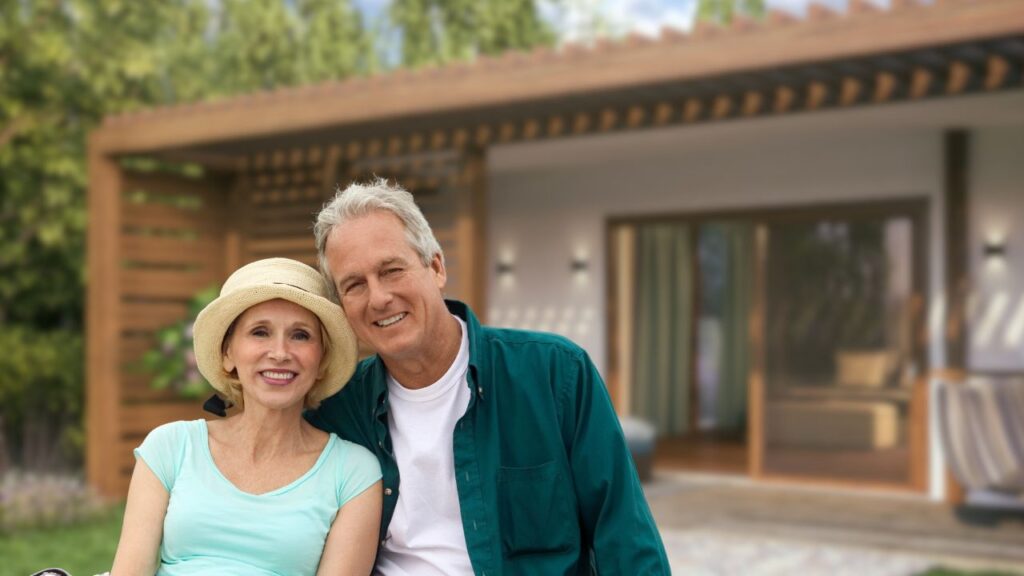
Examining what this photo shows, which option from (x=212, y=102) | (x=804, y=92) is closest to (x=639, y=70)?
(x=804, y=92)

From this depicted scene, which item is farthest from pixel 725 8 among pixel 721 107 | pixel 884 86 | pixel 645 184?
pixel 884 86

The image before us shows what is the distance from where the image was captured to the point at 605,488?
2371mm

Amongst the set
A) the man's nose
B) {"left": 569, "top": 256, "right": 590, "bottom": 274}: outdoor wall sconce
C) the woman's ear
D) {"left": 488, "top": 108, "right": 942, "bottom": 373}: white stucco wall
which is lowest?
the woman's ear

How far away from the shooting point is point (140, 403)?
854 centimetres

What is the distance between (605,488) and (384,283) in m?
0.62

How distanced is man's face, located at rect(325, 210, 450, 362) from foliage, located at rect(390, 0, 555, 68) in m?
17.0

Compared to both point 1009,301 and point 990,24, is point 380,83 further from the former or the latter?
point 1009,301

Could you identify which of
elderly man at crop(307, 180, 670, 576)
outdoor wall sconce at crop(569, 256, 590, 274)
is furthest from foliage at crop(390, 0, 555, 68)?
elderly man at crop(307, 180, 670, 576)

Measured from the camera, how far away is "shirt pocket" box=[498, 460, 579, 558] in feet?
7.88

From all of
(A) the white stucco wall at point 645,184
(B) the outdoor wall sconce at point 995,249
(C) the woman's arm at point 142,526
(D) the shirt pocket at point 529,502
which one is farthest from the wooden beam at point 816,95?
(C) the woman's arm at point 142,526

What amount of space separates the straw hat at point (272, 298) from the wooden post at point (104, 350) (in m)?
6.05

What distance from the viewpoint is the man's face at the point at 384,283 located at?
7.77 ft

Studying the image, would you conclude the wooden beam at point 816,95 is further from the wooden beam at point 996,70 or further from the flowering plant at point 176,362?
the flowering plant at point 176,362

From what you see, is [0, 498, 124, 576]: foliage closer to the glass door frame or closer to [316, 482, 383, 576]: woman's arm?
[316, 482, 383, 576]: woman's arm
